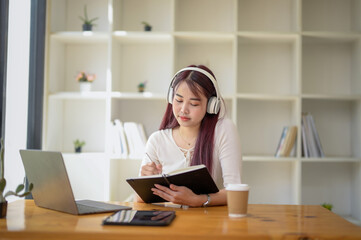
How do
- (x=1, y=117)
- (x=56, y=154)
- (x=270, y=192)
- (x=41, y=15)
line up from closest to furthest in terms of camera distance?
1. (x=56, y=154)
2. (x=1, y=117)
3. (x=41, y=15)
4. (x=270, y=192)

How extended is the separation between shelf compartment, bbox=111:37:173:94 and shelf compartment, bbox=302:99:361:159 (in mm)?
1167

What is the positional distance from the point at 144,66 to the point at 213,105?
5.43ft

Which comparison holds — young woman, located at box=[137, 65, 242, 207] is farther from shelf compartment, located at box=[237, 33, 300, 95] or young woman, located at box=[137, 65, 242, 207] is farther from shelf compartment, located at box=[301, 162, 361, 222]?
shelf compartment, located at box=[301, 162, 361, 222]

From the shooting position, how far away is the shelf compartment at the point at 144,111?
3539 millimetres

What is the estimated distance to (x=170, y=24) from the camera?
11.5ft

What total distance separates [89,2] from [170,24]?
701mm

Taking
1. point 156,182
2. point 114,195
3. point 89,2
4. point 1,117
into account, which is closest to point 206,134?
point 156,182

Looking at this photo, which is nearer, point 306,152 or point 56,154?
point 56,154

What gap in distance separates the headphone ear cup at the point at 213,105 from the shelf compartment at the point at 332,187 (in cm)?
173

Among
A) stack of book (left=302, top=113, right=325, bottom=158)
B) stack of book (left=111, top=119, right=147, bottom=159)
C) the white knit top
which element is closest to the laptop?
the white knit top

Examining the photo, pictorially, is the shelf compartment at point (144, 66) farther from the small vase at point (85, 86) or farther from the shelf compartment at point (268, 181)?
the shelf compartment at point (268, 181)

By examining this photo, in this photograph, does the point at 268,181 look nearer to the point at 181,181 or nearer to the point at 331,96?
the point at 331,96

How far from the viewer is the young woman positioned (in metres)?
1.99

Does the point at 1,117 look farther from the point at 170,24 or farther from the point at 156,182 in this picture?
the point at 170,24
